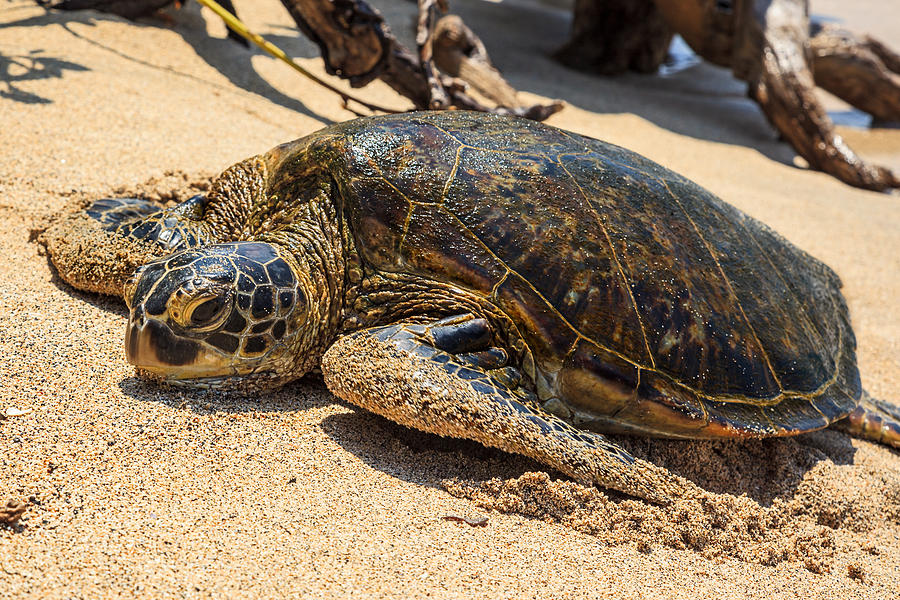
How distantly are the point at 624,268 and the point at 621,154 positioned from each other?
25.8 inches

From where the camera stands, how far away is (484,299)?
2.38 metres

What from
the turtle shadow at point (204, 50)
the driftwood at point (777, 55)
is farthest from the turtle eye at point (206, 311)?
the driftwood at point (777, 55)

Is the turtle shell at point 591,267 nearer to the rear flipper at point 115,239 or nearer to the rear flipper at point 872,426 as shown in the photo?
the rear flipper at point 872,426

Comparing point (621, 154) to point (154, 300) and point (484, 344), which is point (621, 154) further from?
point (154, 300)

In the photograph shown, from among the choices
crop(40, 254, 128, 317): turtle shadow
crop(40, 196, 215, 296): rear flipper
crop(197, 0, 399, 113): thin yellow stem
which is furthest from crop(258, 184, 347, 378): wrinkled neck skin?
crop(197, 0, 399, 113): thin yellow stem

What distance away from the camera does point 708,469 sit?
255cm

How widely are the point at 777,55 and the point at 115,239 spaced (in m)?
6.09

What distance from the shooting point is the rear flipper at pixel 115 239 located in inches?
106

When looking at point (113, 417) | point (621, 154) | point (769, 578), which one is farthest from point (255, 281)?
point (769, 578)

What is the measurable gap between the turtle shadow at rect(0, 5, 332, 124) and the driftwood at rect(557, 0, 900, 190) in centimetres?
417

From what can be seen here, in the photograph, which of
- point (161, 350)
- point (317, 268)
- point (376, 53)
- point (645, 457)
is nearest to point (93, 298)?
point (161, 350)

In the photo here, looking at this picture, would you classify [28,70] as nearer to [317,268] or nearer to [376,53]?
[376,53]

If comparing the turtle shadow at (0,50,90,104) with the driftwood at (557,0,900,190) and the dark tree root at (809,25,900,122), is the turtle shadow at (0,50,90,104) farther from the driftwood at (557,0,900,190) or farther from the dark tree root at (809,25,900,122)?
the dark tree root at (809,25,900,122)

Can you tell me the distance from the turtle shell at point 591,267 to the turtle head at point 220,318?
35 cm
